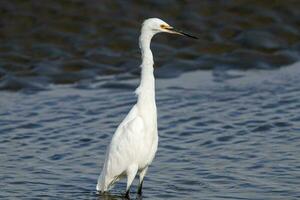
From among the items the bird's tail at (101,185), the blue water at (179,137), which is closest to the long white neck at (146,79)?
the bird's tail at (101,185)

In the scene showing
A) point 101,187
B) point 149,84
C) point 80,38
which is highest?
point 80,38

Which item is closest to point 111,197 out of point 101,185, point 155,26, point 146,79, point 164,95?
point 101,185

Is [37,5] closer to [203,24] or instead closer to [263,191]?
[203,24]

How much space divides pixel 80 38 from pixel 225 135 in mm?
4267

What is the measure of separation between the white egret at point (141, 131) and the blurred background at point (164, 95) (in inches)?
13.0

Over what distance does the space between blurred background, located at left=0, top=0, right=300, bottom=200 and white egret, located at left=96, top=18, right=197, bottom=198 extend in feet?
1.09

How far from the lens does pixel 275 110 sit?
11430 mm

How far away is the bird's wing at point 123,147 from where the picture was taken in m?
8.68

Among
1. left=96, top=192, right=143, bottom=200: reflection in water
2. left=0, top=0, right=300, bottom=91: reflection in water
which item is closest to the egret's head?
left=96, top=192, right=143, bottom=200: reflection in water

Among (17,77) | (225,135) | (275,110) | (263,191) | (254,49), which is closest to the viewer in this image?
(263,191)

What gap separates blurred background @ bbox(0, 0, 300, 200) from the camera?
922cm

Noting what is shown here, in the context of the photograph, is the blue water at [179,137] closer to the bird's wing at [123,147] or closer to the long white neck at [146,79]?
the bird's wing at [123,147]

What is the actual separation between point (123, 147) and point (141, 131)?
0.79 ft

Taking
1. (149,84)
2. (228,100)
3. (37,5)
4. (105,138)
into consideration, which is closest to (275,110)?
(228,100)
